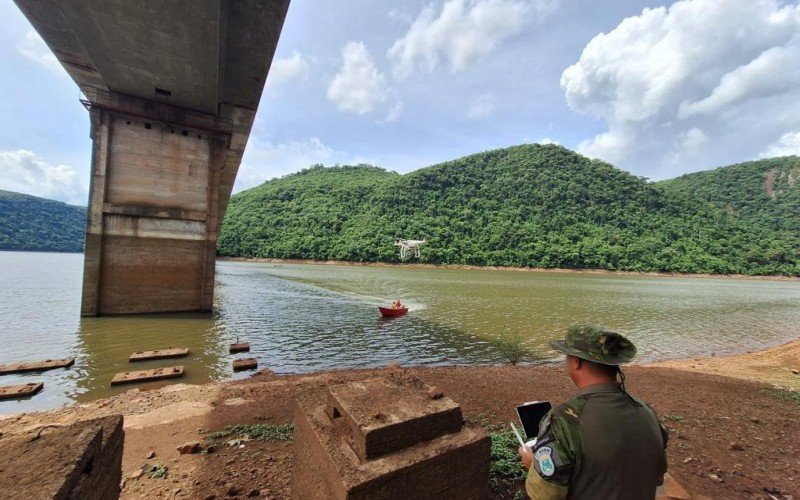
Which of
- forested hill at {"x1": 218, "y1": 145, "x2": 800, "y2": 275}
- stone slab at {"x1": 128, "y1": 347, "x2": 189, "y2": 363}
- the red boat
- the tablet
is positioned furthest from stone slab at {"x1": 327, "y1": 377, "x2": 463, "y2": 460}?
forested hill at {"x1": 218, "y1": 145, "x2": 800, "y2": 275}

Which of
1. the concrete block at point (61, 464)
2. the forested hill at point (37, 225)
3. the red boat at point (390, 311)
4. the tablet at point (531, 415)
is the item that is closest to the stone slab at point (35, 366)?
the concrete block at point (61, 464)

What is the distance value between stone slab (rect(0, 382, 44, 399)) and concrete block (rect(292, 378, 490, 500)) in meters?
9.38

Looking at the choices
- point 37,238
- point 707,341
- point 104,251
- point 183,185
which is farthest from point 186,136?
point 37,238

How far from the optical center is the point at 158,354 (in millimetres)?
11242

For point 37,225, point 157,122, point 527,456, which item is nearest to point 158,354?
point 527,456

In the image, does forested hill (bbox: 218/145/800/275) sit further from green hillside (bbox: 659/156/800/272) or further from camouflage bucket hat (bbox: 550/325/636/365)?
camouflage bucket hat (bbox: 550/325/636/365)

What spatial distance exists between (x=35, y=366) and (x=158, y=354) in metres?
2.80

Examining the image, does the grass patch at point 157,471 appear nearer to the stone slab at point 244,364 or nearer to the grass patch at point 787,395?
the stone slab at point 244,364

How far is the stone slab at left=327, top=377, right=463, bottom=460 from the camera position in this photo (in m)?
2.34

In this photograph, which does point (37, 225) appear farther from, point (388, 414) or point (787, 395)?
point (787, 395)

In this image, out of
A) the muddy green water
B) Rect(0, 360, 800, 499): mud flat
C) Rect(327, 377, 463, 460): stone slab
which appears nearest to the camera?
Rect(327, 377, 463, 460): stone slab

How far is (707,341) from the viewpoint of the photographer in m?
17.4

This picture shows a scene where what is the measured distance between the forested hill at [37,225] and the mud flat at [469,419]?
137702 millimetres

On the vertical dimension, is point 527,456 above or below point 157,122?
below
